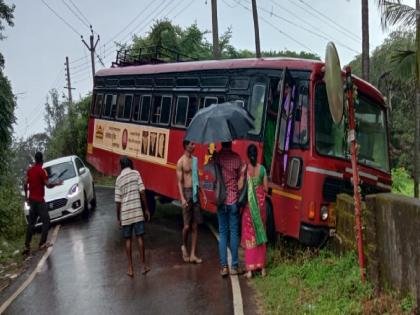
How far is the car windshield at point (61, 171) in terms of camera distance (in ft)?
52.2

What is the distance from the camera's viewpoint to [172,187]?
1220 centimetres

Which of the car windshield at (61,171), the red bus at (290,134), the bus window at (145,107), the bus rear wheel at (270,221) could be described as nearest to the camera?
the red bus at (290,134)

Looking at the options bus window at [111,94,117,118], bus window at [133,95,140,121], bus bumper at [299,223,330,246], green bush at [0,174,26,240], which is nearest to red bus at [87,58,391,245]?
bus bumper at [299,223,330,246]

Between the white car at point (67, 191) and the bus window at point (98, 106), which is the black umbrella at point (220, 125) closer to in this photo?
the white car at point (67, 191)

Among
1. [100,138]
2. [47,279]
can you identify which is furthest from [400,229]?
[100,138]

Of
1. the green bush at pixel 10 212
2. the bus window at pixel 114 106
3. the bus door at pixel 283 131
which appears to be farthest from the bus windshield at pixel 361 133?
the green bush at pixel 10 212

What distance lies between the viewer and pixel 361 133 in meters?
9.45

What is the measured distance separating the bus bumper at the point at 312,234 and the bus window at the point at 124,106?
23.2 feet

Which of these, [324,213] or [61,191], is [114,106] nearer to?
[61,191]

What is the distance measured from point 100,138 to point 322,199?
9.15m

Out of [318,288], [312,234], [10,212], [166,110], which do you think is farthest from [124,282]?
[10,212]

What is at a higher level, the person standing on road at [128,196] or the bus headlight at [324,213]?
the person standing on road at [128,196]

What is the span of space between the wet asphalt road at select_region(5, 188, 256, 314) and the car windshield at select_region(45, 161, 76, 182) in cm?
358

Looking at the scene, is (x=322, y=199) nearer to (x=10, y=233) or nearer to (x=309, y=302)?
(x=309, y=302)
